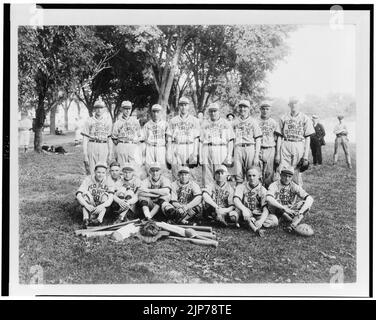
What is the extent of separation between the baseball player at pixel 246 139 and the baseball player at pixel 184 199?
22.1 inches

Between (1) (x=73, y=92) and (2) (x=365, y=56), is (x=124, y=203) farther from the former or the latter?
(2) (x=365, y=56)

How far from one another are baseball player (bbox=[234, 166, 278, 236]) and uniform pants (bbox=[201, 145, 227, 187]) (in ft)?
1.10

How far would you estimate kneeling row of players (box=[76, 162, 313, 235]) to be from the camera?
5008 millimetres

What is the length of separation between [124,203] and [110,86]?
1.33 m

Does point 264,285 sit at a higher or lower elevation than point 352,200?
lower

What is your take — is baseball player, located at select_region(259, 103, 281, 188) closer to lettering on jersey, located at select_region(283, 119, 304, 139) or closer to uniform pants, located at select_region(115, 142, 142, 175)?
lettering on jersey, located at select_region(283, 119, 304, 139)

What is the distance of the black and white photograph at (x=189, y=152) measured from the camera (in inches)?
→ 192

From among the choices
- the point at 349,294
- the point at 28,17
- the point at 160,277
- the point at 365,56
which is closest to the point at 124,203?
the point at 160,277

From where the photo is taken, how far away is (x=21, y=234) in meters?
4.96

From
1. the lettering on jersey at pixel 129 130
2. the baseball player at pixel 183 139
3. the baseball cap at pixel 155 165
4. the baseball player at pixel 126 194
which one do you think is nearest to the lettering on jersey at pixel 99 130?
the lettering on jersey at pixel 129 130

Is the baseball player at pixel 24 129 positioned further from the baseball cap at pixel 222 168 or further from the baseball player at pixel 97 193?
the baseball cap at pixel 222 168

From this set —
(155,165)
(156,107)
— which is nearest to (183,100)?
(156,107)

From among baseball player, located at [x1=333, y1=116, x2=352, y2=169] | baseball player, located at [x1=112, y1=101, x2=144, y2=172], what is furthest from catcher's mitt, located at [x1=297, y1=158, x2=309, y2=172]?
baseball player, located at [x1=112, y1=101, x2=144, y2=172]

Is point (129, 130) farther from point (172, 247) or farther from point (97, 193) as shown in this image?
point (172, 247)
